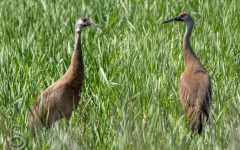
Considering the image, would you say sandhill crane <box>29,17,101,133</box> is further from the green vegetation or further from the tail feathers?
the tail feathers

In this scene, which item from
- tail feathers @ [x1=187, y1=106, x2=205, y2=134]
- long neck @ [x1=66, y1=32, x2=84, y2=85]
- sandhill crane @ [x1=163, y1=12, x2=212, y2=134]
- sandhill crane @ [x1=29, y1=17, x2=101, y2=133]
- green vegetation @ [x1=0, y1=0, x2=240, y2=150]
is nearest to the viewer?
green vegetation @ [x1=0, y1=0, x2=240, y2=150]

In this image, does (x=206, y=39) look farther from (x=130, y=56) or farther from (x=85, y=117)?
(x=85, y=117)

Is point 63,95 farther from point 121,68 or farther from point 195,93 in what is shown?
point 195,93

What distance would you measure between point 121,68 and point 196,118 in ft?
4.07

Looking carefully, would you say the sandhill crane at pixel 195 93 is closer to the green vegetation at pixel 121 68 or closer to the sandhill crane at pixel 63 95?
the green vegetation at pixel 121 68

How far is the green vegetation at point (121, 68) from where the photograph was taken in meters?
4.66

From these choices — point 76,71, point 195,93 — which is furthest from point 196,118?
point 76,71

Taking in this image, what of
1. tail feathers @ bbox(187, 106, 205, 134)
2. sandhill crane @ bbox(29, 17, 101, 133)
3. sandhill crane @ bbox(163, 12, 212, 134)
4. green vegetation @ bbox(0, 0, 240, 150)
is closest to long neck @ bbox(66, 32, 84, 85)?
sandhill crane @ bbox(29, 17, 101, 133)

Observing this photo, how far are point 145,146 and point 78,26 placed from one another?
218 centimetres

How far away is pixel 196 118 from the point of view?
535cm

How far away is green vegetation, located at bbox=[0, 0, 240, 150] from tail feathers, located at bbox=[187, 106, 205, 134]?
0.07 m

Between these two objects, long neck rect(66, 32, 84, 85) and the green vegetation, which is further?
long neck rect(66, 32, 84, 85)

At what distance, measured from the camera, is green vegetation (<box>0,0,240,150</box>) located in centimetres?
466

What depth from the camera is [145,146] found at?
432 cm
